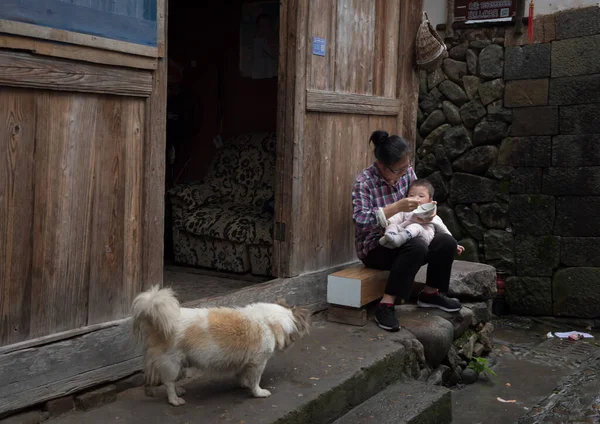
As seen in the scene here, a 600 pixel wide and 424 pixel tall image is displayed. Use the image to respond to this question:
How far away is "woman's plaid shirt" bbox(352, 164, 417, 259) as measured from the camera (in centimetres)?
487

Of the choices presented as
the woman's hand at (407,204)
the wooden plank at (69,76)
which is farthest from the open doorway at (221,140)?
the wooden plank at (69,76)

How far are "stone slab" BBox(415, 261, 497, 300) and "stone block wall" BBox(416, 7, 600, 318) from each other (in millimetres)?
2846

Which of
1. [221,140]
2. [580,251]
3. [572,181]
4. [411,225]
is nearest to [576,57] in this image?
[572,181]

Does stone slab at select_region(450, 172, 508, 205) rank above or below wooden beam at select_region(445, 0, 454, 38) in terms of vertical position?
below

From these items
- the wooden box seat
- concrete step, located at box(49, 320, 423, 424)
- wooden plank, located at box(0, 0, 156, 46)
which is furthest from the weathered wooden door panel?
the wooden box seat

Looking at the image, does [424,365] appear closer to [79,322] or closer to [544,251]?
[79,322]

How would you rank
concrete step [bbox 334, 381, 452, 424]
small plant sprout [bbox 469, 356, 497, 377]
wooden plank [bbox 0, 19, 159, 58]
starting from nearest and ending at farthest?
1. wooden plank [bbox 0, 19, 159, 58]
2. concrete step [bbox 334, 381, 452, 424]
3. small plant sprout [bbox 469, 356, 497, 377]

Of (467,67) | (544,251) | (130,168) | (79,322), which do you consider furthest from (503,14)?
(79,322)

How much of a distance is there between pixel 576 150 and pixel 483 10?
2.20m

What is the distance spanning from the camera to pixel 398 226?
486cm

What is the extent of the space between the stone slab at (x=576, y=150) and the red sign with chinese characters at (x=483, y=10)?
1.75 metres

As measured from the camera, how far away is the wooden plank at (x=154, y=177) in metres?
3.65

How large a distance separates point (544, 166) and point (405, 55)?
355 centimetres

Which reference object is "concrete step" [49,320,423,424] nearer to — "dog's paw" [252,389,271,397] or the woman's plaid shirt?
"dog's paw" [252,389,271,397]
